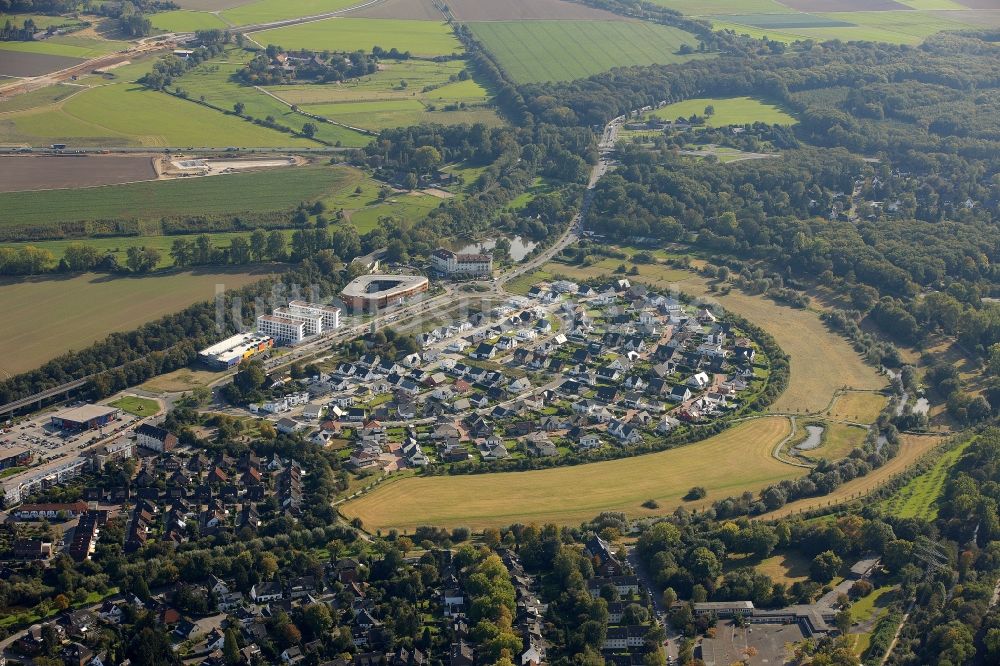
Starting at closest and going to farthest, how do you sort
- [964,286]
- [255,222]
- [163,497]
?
[163,497]
[964,286]
[255,222]

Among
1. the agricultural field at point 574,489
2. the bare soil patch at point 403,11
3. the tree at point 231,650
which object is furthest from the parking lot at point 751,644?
the bare soil patch at point 403,11

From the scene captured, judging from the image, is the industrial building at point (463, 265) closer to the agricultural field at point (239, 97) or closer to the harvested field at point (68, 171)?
the harvested field at point (68, 171)

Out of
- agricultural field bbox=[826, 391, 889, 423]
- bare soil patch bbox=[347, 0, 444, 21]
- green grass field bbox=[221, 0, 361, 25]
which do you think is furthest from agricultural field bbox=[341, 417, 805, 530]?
bare soil patch bbox=[347, 0, 444, 21]

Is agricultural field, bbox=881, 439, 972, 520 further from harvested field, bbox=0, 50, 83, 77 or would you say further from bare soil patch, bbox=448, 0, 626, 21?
bare soil patch, bbox=448, 0, 626, 21

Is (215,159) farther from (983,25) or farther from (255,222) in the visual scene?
(983,25)

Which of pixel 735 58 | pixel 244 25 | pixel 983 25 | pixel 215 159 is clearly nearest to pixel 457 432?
pixel 215 159

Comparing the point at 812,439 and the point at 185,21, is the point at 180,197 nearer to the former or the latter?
the point at 812,439

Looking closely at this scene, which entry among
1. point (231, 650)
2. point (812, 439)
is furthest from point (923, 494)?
point (231, 650)
